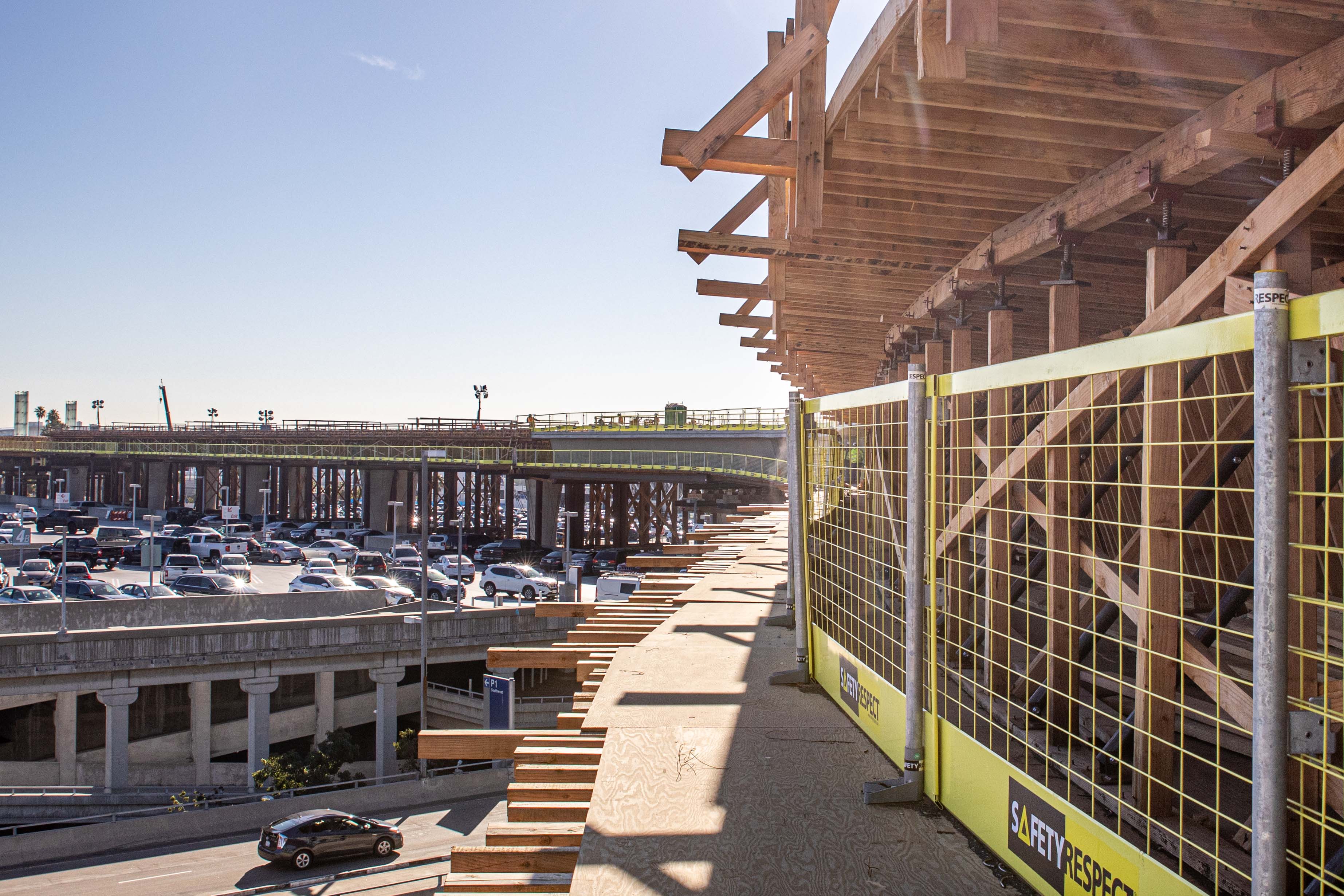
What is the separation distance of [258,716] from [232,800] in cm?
326

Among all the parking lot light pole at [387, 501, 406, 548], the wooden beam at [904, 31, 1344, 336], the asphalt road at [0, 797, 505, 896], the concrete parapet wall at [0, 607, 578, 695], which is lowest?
the asphalt road at [0, 797, 505, 896]

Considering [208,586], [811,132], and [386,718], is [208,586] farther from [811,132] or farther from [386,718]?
[811,132]

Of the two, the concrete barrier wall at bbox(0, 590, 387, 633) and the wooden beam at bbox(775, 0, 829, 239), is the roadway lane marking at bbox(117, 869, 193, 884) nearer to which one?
the concrete barrier wall at bbox(0, 590, 387, 633)

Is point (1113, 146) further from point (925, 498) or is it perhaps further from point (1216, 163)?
point (925, 498)

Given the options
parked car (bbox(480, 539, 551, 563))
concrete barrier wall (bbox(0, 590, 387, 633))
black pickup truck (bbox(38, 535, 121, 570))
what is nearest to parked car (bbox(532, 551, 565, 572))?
parked car (bbox(480, 539, 551, 563))

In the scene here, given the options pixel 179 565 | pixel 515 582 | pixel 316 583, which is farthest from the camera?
pixel 179 565

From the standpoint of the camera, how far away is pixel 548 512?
55.5 metres

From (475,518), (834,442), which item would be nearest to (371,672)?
(834,442)

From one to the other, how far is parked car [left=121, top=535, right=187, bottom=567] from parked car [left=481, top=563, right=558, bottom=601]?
1848 centimetres

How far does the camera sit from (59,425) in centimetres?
11856

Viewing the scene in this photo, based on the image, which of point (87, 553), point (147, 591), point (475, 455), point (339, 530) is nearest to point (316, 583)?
point (147, 591)

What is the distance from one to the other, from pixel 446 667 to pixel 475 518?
4073cm

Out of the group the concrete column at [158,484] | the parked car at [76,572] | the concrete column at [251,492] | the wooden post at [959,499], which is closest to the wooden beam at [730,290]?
the wooden post at [959,499]

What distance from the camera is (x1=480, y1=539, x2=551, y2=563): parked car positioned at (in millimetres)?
47250
